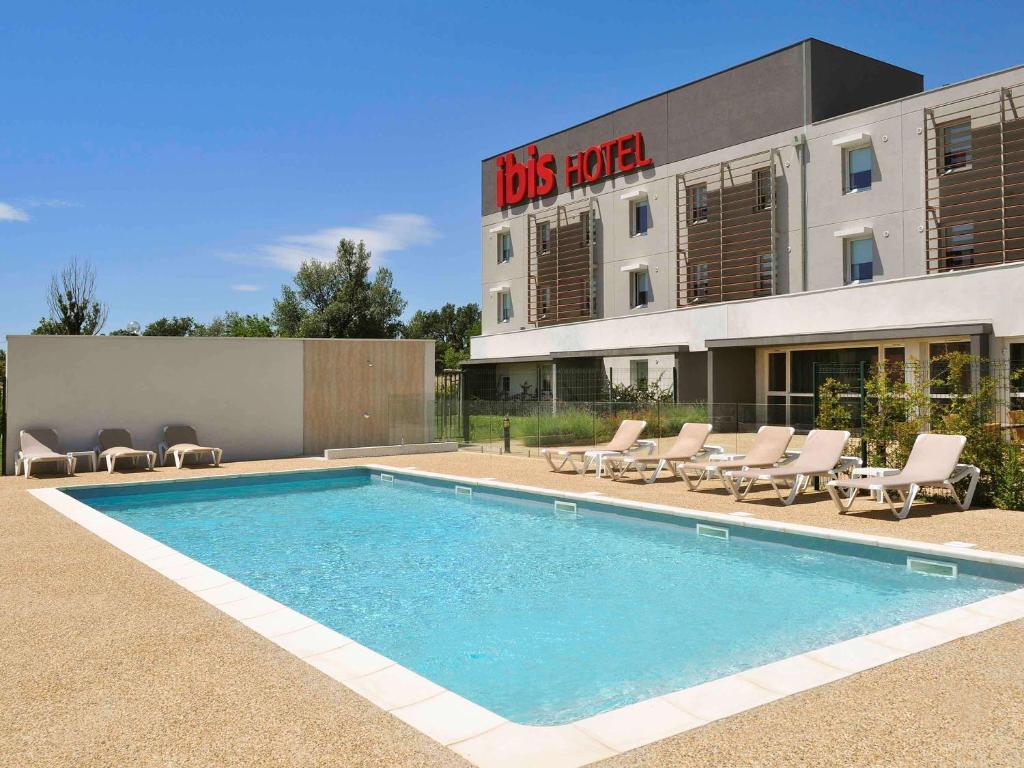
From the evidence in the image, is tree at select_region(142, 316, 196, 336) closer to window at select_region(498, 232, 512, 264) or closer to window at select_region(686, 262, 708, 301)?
window at select_region(498, 232, 512, 264)

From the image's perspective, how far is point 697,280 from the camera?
27.1 metres

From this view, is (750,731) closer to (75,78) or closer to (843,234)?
(843,234)

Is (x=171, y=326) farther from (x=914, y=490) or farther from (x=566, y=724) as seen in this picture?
(x=566, y=724)

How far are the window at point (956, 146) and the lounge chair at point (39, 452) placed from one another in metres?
22.1

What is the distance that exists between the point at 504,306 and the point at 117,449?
22.1 meters

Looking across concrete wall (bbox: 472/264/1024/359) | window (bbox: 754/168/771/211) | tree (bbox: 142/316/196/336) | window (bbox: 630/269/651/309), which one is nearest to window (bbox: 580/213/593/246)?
window (bbox: 630/269/651/309)

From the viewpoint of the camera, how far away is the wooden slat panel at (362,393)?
19141 millimetres

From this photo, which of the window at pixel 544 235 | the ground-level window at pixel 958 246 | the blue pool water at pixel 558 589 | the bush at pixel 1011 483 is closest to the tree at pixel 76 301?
the window at pixel 544 235

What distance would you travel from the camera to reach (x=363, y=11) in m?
17.2

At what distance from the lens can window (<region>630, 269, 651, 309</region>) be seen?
29156mm

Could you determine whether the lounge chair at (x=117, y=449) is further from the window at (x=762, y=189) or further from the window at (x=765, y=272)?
the window at (x=762, y=189)


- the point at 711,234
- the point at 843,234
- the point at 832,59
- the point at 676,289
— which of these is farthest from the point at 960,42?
the point at 676,289

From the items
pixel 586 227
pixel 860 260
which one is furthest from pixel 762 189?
pixel 586 227

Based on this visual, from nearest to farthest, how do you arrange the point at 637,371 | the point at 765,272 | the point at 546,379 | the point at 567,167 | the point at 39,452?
the point at 39,452 < the point at 765,272 < the point at 637,371 < the point at 567,167 < the point at 546,379
